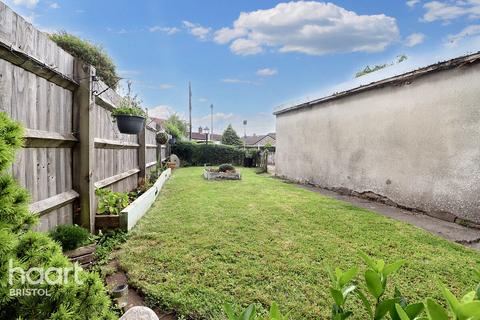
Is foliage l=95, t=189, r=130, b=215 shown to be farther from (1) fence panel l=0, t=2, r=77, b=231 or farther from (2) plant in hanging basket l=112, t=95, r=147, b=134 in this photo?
(2) plant in hanging basket l=112, t=95, r=147, b=134

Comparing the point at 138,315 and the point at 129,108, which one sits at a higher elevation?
the point at 129,108

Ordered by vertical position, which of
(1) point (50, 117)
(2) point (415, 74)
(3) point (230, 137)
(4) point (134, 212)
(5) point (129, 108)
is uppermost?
(3) point (230, 137)

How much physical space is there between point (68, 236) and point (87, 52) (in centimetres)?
822

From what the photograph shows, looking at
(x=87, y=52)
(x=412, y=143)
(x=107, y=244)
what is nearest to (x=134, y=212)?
(x=107, y=244)

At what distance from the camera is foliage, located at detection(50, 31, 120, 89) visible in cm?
813

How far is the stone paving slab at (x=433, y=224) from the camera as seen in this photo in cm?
388

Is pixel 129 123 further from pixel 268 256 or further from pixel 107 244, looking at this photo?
pixel 268 256

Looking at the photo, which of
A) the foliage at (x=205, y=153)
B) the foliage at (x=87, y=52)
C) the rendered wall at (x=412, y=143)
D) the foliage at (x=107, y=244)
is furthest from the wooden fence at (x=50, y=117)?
the foliage at (x=205, y=153)

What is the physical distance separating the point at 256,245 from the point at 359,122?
5445 mm

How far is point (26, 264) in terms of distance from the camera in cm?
103

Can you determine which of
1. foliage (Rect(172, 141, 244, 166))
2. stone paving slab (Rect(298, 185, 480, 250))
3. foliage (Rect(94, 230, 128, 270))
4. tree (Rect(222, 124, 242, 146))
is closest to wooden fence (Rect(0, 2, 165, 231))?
foliage (Rect(94, 230, 128, 270))

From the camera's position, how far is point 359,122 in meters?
7.22

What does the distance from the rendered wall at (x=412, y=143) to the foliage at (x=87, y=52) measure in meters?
7.20

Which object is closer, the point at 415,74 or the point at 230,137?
the point at 415,74
